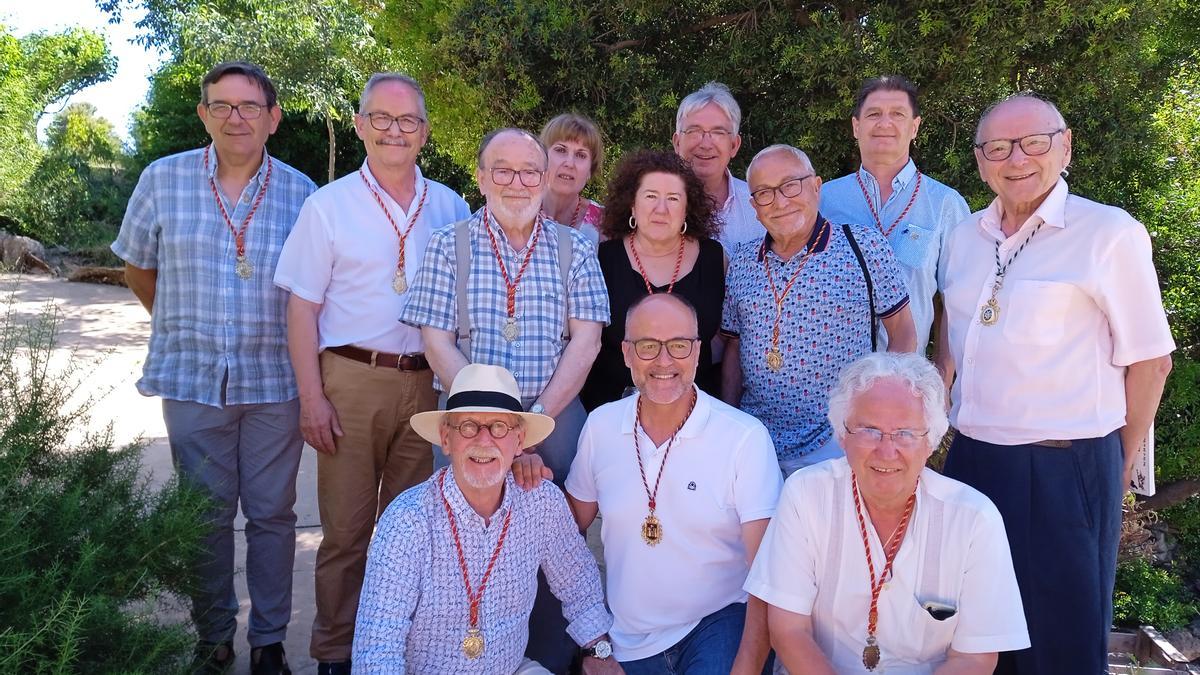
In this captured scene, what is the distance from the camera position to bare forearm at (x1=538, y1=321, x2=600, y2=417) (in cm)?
339

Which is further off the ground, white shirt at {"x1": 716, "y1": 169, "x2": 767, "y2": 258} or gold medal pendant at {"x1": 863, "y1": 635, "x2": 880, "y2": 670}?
white shirt at {"x1": 716, "y1": 169, "x2": 767, "y2": 258}

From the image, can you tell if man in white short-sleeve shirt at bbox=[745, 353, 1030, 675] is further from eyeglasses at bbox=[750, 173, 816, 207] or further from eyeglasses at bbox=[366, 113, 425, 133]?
eyeglasses at bbox=[366, 113, 425, 133]

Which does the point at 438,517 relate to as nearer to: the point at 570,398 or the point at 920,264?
the point at 570,398

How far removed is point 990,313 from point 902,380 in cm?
77

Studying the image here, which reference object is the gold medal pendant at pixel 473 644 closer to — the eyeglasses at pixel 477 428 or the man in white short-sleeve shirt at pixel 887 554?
the eyeglasses at pixel 477 428

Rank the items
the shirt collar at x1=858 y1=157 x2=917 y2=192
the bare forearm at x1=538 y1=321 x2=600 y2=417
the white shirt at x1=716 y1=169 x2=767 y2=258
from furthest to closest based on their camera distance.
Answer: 1. the white shirt at x1=716 y1=169 x2=767 y2=258
2. the shirt collar at x1=858 y1=157 x2=917 y2=192
3. the bare forearm at x1=538 y1=321 x2=600 y2=417

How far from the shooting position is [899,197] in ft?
12.9

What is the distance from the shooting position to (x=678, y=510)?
10.1 feet

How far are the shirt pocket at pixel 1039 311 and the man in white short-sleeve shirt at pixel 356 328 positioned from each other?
2.17m

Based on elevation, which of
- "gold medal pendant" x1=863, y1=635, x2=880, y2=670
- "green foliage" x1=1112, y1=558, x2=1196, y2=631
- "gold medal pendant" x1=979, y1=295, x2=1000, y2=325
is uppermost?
"gold medal pendant" x1=979, y1=295, x2=1000, y2=325

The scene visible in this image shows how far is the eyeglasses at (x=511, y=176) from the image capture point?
3.41m

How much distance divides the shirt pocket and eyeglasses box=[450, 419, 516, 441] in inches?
65.3

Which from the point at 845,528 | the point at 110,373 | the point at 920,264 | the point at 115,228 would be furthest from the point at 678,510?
the point at 115,228

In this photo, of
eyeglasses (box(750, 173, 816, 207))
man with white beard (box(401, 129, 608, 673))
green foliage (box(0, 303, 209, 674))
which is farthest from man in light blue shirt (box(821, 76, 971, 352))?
green foliage (box(0, 303, 209, 674))
